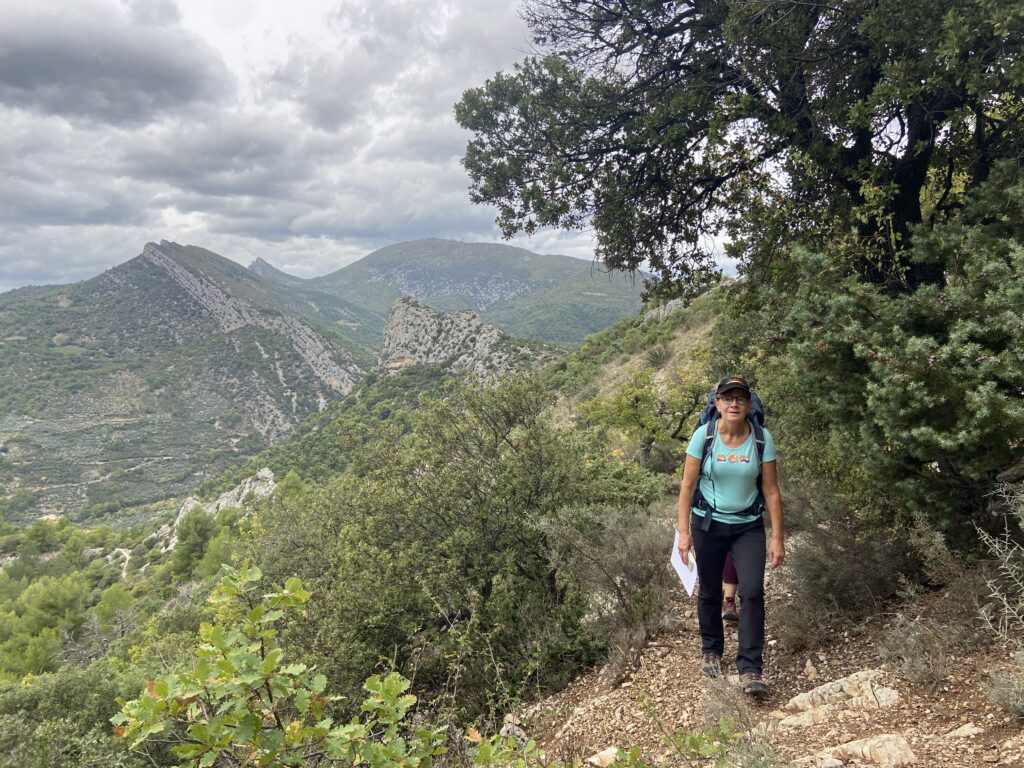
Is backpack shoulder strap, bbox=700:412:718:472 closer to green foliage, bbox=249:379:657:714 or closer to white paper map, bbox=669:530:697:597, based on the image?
white paper map, bbox=669:530:697:597

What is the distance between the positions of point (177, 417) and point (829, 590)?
171 m

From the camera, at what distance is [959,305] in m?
3.42

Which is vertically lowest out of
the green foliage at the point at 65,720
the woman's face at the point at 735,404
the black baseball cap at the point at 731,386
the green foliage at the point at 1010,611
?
the green foliage at the point at 65,720

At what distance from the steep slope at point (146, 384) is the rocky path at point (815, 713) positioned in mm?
122822

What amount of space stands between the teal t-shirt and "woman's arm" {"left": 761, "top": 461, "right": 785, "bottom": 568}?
49mm

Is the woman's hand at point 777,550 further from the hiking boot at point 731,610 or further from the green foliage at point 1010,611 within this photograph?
the hiking boot at point 731,610

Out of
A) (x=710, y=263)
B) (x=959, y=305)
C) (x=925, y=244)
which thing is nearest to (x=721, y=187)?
(x=710, y=263)

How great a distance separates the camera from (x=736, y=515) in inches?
146

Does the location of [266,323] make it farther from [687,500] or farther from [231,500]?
[687,500]

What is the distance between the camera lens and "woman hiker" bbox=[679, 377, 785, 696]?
3.59 metres

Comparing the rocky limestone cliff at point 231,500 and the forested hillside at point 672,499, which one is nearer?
the forested hillside at point 672,499

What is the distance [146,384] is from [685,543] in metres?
188

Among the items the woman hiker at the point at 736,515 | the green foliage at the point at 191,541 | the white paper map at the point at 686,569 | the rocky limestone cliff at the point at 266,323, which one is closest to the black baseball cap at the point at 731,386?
the woman hiker at the point at 736,515

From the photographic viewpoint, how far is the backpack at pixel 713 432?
3.67 m
